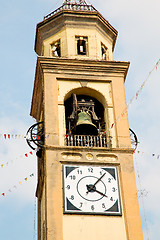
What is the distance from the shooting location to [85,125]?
27.4 meters

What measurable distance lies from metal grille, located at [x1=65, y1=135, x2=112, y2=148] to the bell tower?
36mm

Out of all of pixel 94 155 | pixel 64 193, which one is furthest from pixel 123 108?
pixel 64 193

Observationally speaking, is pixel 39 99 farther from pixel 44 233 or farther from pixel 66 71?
pixel 44 233

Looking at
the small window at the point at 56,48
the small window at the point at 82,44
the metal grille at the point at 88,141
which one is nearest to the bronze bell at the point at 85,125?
the metal grille at the point at 88,141

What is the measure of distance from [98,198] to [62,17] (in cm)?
873

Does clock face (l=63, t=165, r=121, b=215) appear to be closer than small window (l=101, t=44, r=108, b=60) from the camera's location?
Yes

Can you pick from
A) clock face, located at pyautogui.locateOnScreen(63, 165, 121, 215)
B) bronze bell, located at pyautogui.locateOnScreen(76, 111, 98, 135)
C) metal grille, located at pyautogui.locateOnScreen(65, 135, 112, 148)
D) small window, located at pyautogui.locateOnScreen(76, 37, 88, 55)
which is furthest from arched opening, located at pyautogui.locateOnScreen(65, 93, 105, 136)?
small window, located at pyautogui.locateOnScreen(76, 37, 88, 55)

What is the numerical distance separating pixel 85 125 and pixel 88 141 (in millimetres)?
679

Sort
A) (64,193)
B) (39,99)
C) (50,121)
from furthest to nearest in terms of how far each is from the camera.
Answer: (39,99) → (50,121) → (64,193)

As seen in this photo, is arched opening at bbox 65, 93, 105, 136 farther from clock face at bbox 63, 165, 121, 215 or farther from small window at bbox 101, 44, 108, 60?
small window at bbox 101, 44, 108, 60

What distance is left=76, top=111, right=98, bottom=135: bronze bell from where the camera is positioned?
27312 mm

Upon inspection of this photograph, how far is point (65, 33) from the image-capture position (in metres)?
30.5

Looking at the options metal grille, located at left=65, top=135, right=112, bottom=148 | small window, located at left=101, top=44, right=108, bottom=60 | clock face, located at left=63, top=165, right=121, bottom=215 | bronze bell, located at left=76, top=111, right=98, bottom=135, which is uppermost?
small window, located at left=101, top=44, right=108, bottom=60

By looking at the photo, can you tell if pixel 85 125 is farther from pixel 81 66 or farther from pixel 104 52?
pixel 104 52
